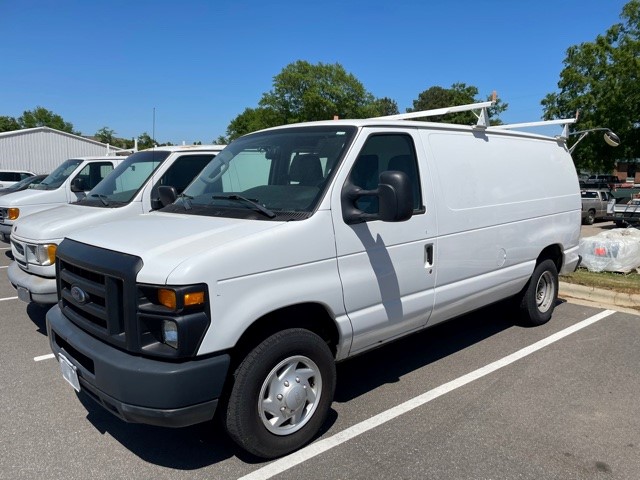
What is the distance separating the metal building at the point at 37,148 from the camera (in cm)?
4025

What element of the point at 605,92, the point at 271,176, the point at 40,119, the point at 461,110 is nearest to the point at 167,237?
the point at 271,176

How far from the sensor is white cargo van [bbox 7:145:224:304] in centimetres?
545

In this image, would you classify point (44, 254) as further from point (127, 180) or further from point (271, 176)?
point (271, 176)

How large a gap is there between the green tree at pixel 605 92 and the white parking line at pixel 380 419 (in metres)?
28.3

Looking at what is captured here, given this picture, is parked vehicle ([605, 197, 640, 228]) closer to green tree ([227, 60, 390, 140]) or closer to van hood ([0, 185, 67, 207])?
van hood ([0, 185, 67, 207])

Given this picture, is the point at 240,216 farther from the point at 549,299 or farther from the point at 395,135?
the point at 549,299

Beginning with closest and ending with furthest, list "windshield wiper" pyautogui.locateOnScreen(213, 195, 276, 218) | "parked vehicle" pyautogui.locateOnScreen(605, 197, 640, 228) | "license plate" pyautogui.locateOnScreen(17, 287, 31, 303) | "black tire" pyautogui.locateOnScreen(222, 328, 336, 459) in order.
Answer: "black tire" pyautogui.locateOnScreen(222, 328, 336, 459), "windshield wiper" pyautogui.locateOnScreen(213, 195, 276, 218), "license plate" pyautogui.locateOnScreen(17, 287, 31, 303), "parked vehicle" pyautogui.locateOnScreen(605, 197, 640, 228)

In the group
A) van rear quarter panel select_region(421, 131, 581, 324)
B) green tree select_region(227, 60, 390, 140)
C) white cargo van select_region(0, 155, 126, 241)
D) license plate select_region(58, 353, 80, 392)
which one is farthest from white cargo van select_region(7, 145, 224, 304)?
green tree select_region(227, 60, 390, 140)

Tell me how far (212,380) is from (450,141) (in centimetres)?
287

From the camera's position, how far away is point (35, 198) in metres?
9.36

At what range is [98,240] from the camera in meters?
3.32

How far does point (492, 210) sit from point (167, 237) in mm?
2998

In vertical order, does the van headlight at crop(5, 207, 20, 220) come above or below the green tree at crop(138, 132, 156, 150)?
below

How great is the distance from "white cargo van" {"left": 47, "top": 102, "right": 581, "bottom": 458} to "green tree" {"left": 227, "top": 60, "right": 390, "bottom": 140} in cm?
5459
